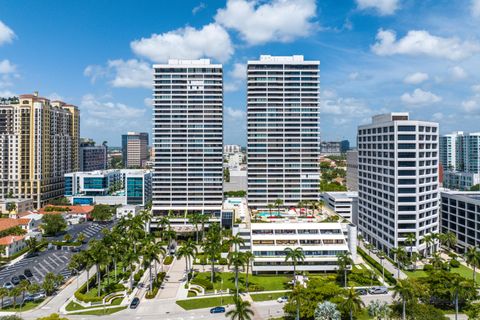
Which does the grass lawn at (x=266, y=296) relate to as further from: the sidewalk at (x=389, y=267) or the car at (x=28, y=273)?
the car at (x=28, y=273)

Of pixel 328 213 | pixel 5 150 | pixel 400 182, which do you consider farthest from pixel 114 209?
pixel 400 182

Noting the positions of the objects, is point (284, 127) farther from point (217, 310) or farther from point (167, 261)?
point (217, 310)

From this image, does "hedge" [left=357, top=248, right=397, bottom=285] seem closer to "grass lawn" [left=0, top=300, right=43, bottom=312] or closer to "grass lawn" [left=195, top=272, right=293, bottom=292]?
"grass lawn" [left=195, top=272, right=293, bottom=292]

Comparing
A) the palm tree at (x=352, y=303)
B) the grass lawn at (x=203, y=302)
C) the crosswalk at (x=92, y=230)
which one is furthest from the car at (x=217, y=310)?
the crosswalk at (x=92, y=230)

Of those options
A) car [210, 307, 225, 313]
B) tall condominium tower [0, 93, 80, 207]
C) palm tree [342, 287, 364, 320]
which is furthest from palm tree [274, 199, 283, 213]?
tall condominium tower [0, 93, 80, 207]

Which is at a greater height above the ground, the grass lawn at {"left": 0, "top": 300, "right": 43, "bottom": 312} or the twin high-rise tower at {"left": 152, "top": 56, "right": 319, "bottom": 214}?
the twin high-rise tower at {"left": 152, "top": 56, "right": 319, "bottom": 214}

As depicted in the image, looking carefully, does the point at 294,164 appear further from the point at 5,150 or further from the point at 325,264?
the point at 5,150
